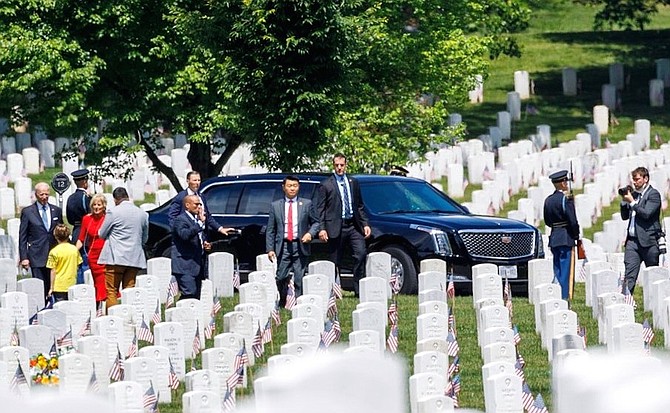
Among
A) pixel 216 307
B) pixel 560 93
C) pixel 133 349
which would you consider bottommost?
pixel 133 349

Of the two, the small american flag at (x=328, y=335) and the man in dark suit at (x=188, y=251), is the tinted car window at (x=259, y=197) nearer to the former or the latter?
the man in dark suit at (x=188, y=251)

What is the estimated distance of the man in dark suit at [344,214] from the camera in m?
17.5

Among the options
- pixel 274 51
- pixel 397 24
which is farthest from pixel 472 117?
pixel 274 51

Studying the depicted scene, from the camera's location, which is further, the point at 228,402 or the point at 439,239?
the point at 439,239

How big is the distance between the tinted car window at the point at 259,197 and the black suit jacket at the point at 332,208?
5.29ft

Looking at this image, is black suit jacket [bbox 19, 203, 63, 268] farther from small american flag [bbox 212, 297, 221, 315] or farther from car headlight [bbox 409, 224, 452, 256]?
car headlight [bbox 409, 224, 452, 256]

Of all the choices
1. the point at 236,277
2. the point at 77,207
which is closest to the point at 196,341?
the point at 236,277

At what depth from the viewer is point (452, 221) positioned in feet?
60.8

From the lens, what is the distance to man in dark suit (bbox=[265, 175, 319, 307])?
16970 millimetres

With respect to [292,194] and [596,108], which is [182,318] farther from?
[596,108]

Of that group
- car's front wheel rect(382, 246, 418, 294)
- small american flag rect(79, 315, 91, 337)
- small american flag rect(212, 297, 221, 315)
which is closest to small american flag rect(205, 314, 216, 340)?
small american flag rect(212, 297, 221, 315)

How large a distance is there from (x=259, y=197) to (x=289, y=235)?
216 cm

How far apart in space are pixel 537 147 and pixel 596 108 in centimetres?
375

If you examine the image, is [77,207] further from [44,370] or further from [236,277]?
[44,370]
